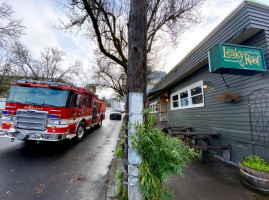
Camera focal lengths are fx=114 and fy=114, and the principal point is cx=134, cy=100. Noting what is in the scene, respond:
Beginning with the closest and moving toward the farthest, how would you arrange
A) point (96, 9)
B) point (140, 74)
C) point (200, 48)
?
point (140, 74) → point (200, 48) → point (96, 9)

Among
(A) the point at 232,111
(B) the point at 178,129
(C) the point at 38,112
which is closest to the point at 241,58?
(A) the point at 232,111

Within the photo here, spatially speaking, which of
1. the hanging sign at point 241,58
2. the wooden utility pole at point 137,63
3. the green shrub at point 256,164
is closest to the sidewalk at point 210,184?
the green shrub at point 256,164

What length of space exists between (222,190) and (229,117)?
2.61 meters

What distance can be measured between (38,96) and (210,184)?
6256 mm

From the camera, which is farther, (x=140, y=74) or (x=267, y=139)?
(x=267, y=139)

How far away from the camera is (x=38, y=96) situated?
4.53 meters

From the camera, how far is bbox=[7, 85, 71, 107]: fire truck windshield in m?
4.46

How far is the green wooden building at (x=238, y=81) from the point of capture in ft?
9.81

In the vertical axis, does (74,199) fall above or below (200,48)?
below

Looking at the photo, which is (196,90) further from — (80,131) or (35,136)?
(35,136)

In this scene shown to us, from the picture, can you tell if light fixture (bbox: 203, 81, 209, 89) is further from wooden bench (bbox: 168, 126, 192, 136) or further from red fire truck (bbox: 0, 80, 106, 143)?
red fire truck (bbox: 0, 80, 106, 143)

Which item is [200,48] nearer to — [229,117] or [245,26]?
[245,26]

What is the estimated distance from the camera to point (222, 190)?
2.43 metres

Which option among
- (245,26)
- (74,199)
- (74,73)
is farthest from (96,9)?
(74,73)
